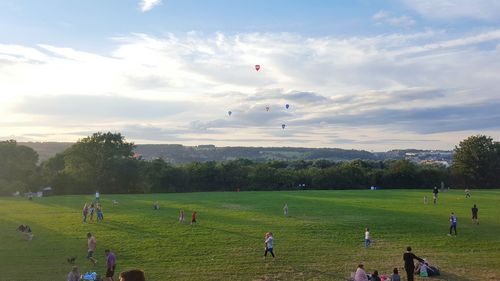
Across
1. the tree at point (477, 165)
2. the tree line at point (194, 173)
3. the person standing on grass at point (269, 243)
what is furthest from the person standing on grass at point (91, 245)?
the tree at point (477, 165)

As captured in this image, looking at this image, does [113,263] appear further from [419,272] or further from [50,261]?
[419,272]

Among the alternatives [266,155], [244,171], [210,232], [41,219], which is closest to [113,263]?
[210,232]

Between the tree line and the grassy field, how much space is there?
41.9 meters

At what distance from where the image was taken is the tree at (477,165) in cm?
10256

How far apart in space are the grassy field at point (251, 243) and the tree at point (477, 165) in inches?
2325

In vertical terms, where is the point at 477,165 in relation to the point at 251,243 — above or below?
above

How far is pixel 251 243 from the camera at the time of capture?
30625 mm

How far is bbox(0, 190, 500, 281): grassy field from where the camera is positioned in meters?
24.2

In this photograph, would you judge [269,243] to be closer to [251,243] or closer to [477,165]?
[251,243]

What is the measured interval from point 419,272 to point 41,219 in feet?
108

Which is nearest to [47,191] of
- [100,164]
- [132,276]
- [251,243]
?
[100,164]

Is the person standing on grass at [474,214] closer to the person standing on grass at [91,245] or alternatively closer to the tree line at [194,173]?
the person standing on grass at [91,245]

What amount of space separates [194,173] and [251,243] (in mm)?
69490

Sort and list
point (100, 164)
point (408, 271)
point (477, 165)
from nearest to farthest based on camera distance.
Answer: point (408, 271), point (100, 164), point (477, 165)
